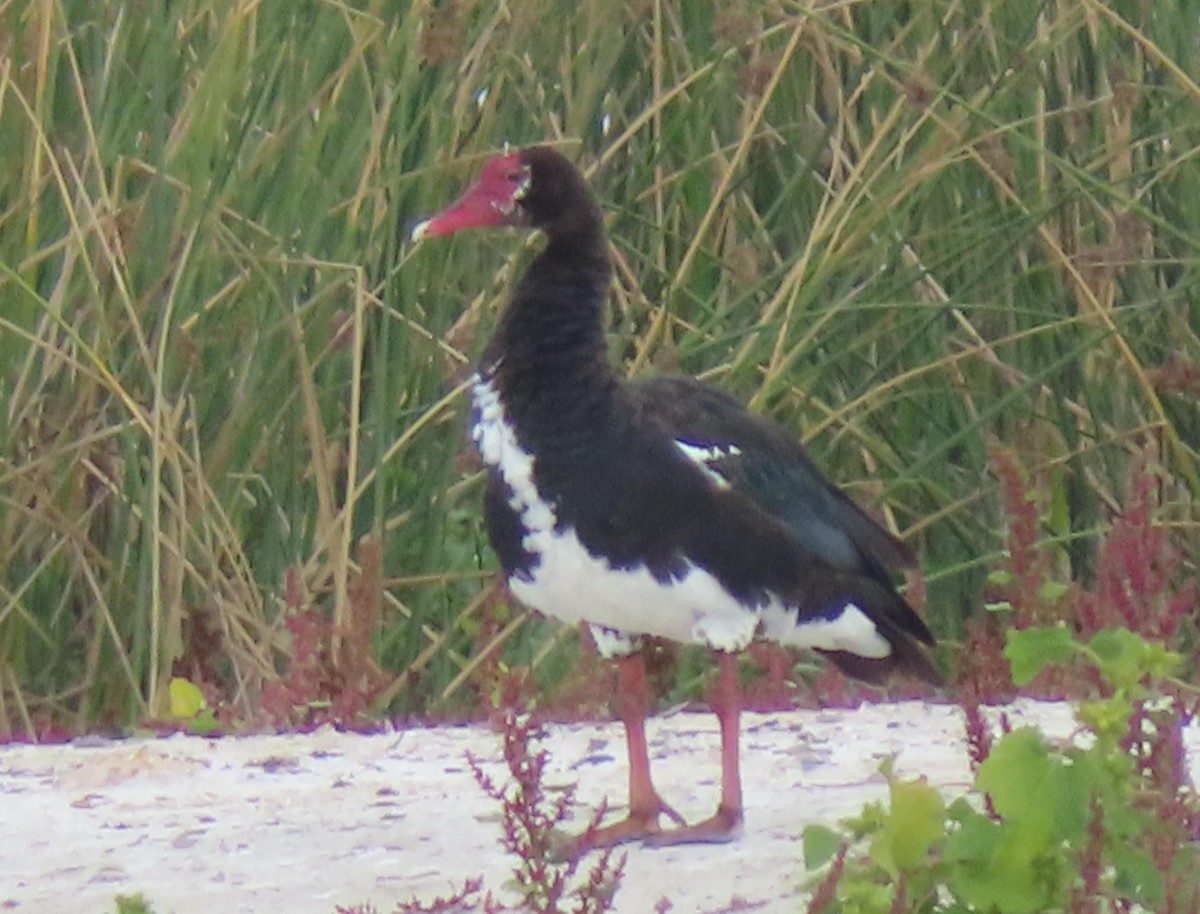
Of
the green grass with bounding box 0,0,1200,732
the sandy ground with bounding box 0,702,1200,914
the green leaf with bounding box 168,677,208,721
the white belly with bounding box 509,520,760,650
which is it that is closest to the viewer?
the sandy ground with bounding box 0,702,1200,914

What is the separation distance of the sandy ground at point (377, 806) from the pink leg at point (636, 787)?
0.05 meters

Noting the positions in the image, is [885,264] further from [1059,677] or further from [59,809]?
[59,809]

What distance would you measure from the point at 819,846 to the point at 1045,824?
0.92 ft

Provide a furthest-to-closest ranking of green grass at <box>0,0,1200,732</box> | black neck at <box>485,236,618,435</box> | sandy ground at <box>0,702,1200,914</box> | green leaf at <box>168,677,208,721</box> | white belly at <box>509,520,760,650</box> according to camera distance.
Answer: green grass at <box>0,0,1200,732</box>
green leaf at <box>168,677,208,721</box>
black neck at <box>485,236,618,435</box>
white belly at <box>509,520,760,650</box>
sandy ground at <box>0,702,1200,914</box>

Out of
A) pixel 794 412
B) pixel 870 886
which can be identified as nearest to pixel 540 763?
pixel 870 886

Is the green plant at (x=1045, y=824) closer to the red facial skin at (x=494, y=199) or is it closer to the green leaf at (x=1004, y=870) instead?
the green leaf at (x=1004, y=870)

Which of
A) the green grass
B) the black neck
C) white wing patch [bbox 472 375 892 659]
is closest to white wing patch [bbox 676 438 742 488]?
white wing patch [bbox 472 375 892 659]

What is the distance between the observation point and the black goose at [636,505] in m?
4.15

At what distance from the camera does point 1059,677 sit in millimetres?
5355

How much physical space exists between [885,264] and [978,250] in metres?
0.30

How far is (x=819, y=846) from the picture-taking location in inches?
124

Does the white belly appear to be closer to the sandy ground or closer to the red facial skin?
the sandy ground

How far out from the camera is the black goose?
163 inches

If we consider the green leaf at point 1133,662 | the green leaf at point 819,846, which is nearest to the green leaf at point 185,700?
the green leaf at point 819,846
